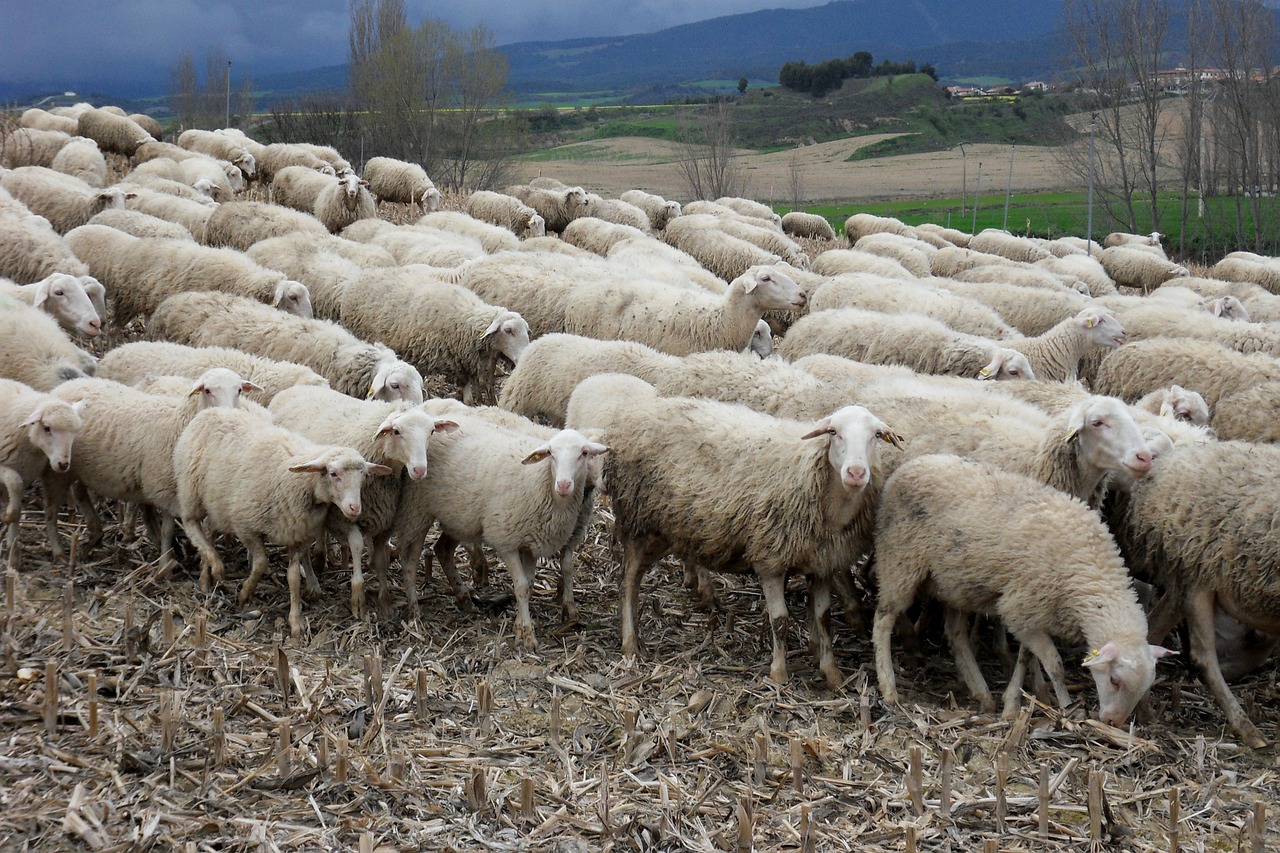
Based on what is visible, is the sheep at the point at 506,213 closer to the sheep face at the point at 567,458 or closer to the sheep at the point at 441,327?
the sheep at the point at 441,327

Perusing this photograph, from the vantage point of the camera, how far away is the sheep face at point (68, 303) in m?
9.71

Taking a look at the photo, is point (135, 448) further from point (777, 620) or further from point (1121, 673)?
point (1121, 673)

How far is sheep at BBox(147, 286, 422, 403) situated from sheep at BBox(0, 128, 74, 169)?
10.1 m

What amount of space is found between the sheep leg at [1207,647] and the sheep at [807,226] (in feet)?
62.6

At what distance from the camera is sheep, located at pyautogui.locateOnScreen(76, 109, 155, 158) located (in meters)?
22.1

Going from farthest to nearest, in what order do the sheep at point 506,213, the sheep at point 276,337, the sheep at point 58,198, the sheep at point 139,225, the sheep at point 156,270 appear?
the sheep at point 506,213
the sheep at point 58,198
the sheep at point 139,225
the sheep at point 156,270
the sheep at point 276,337

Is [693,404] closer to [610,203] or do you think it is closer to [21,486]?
[21,486]

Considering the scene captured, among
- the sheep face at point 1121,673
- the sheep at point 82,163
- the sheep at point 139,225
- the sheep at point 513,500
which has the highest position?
the sheep at point 82,163

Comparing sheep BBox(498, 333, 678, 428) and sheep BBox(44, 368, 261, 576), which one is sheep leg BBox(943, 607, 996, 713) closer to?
sheep BBox(498, 333, 678, 428)

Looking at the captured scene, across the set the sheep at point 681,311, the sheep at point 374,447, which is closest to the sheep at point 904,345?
the sheep at point 681,311

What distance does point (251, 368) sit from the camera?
332 inches

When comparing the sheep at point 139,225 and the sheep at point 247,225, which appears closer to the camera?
the sheep at point 139,225

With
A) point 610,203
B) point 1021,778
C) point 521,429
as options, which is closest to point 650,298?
point 521,429

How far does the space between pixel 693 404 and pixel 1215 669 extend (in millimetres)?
3024
